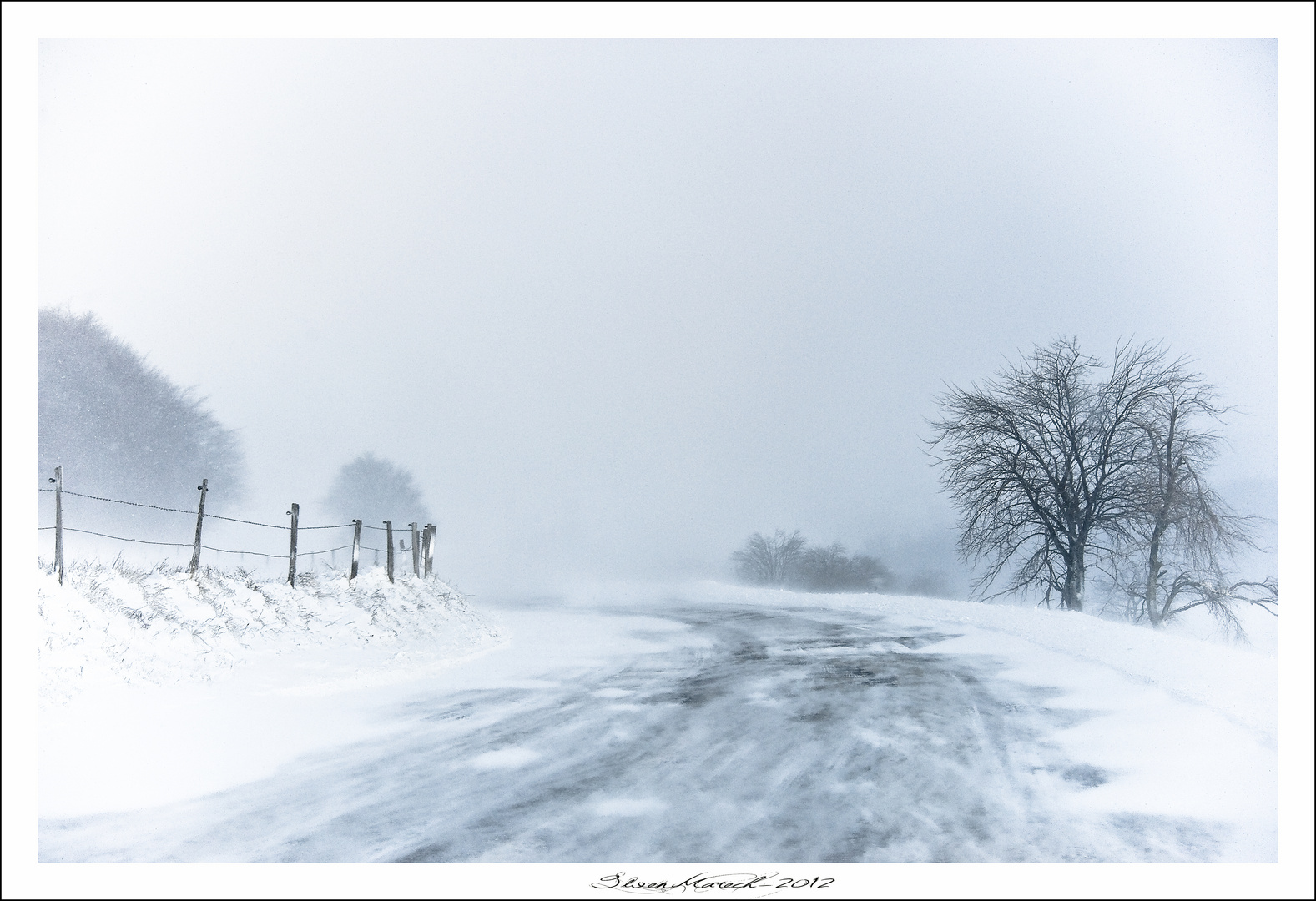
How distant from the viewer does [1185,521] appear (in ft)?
64.9

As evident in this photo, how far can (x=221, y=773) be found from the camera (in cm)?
695

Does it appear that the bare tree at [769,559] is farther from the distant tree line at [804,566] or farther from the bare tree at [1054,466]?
the bare tree at [1054,466]

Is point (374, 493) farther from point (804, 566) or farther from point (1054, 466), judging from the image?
point (1054, 466)

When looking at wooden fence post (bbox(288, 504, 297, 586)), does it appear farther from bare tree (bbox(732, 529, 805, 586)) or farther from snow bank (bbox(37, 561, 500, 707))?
bare tree (bbox(732, 529, 805, 586))

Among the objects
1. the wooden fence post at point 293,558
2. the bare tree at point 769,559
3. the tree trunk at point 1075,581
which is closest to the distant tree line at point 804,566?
the bare tree at point 769,559

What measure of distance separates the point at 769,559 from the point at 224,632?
57.0 m

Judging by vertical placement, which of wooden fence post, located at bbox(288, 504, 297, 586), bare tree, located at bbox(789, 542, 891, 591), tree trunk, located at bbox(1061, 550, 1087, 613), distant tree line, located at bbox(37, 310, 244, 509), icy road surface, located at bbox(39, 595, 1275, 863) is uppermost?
distant tree line, located at bbox(37, 310, 244, 509)

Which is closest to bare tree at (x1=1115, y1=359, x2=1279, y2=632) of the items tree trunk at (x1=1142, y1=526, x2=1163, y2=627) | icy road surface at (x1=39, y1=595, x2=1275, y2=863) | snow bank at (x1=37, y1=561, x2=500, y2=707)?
tree trunk at (x1=1142, y1=526, x2=1163, y2=627)

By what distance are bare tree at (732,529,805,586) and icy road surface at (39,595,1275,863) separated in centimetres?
5476

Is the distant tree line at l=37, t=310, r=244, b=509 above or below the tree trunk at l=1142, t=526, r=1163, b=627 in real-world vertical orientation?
above

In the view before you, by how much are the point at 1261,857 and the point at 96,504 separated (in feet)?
156

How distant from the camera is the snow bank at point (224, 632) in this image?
30.6 feet

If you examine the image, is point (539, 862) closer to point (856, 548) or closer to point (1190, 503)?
point (1190, 503)

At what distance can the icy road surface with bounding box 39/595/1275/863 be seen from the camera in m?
5.48
